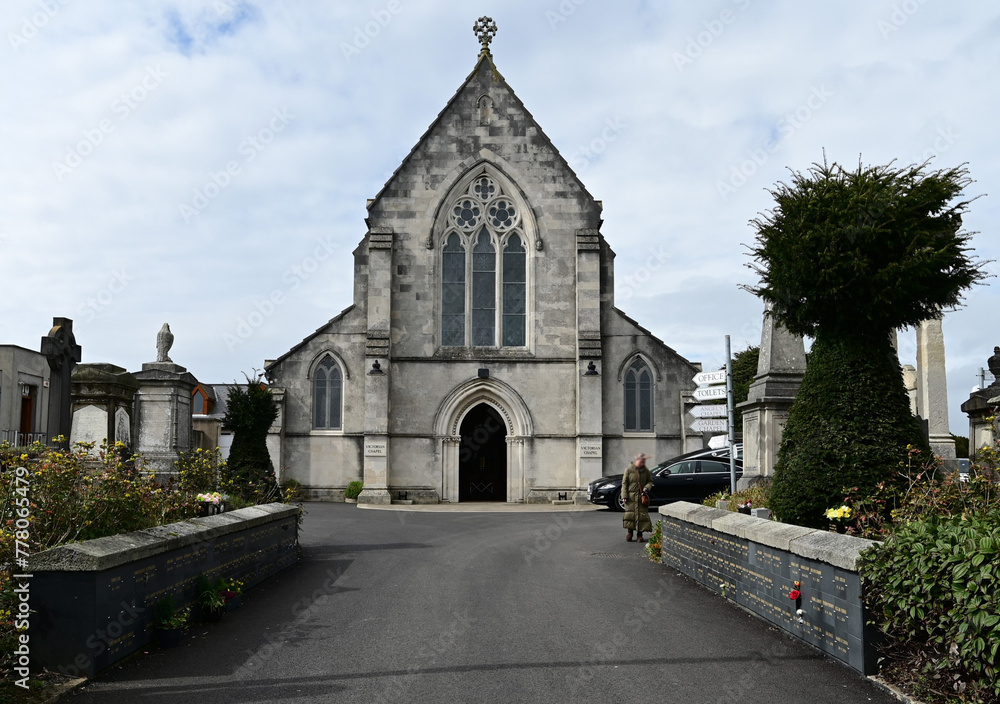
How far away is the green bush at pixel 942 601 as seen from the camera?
4863mm

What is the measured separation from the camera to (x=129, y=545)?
705 cm

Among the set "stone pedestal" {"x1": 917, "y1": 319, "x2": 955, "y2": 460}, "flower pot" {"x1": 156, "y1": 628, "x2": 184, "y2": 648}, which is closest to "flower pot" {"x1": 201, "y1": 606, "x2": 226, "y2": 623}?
"flower pot" {"x1": 156, "y1": 628, "x2": 184, "y2": 648}

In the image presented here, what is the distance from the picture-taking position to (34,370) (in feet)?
95.3

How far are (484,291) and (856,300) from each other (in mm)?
18810

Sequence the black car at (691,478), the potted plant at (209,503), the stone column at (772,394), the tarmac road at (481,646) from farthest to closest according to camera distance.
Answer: the black car at (691,478) < the stone column at (772,394) < the potted plant at (209,503) < the tarmac road at (481,646)

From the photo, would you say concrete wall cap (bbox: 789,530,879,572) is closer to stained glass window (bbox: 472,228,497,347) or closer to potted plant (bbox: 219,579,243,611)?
potted plant (bbox: 219,579,243,611)

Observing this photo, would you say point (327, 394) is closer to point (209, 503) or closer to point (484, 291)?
point (484, 291)

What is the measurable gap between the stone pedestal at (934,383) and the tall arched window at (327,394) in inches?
670

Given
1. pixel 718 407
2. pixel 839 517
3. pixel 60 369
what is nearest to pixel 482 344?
pixel 718 407

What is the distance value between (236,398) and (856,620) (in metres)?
12.7

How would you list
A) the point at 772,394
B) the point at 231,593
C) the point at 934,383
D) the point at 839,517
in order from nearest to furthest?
the point at 839,517
the point at 231,593
the point at 772,394
the point at 934,383

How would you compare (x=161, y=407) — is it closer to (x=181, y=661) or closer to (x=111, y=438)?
(x=111, y=438)

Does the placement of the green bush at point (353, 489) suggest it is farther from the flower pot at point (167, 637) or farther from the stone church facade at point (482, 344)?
the flower pot at point (167, 637)

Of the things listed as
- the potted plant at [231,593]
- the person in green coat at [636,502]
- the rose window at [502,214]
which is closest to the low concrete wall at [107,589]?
the potted plant at [231,593]
